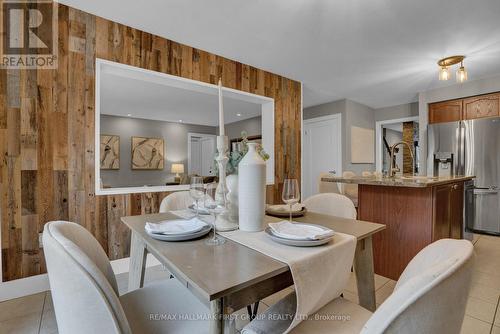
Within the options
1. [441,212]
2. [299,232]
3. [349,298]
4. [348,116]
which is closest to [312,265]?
[299,232]

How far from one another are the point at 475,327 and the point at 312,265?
1.57 m

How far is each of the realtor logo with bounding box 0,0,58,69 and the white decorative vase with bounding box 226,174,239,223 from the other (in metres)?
1.97

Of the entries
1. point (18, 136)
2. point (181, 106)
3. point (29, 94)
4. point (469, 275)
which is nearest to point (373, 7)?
point (469, 275)

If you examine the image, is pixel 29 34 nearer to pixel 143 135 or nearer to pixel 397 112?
pixel 143 135

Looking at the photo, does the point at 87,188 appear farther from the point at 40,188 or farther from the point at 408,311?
the point at 408,311

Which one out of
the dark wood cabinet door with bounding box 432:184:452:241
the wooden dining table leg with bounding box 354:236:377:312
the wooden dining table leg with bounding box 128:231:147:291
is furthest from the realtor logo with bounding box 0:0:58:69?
the dark wood cabinet door with bounding box 432:184:452:241

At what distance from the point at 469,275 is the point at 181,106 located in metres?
5.33

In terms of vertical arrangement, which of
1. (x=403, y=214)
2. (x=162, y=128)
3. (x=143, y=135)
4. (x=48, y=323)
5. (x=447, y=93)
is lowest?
(x=48, y=323)

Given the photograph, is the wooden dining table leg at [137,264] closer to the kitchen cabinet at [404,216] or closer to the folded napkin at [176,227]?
the folded napkin at [176,227]

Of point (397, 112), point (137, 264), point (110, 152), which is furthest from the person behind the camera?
point (110, 152)

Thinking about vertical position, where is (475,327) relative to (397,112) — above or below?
below

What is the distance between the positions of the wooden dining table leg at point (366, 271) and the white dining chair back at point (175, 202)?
44.0 inches

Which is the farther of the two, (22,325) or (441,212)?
(441,212)

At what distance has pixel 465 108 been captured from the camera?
387 cm
